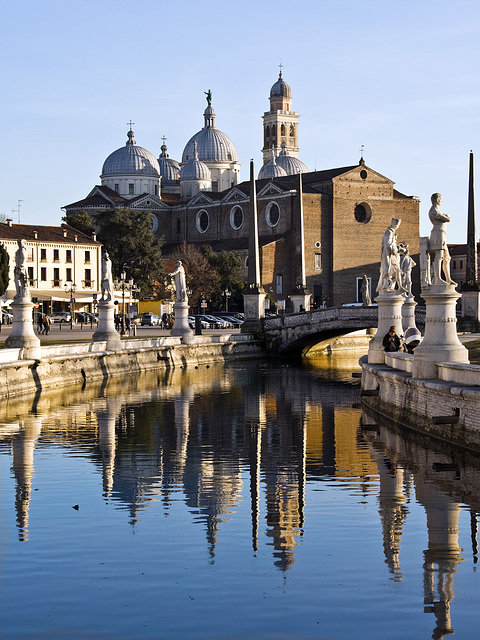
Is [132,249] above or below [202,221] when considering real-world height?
below

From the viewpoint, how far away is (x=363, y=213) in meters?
89.9

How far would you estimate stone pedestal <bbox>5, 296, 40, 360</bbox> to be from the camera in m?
24.9

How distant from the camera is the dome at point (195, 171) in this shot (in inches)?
4213

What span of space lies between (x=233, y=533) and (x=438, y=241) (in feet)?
25.6

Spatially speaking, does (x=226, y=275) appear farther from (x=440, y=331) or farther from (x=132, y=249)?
(x=440, y=331)

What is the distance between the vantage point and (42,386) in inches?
977

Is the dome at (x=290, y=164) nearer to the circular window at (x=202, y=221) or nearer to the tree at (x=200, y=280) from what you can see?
the circular window at (x=202, y=221)

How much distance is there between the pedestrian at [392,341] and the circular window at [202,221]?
251 feet

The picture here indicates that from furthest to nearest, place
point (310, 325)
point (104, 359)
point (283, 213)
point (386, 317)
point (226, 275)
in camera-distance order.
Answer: point (283, 213) → point (226, 275) → point (310, 325) → point (104, 359) → point (386, 317)

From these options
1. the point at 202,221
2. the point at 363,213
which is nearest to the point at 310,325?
the point at 363,213

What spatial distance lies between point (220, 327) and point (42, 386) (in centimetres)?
3810

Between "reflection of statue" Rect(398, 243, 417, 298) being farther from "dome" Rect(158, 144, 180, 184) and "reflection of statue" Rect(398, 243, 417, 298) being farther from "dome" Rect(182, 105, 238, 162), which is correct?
"dome" Rect(158, 144, 180, 184)

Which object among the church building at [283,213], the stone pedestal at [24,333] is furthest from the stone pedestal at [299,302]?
the church building at [283,213]

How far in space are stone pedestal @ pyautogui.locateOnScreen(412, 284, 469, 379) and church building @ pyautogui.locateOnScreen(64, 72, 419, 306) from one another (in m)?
58.0
